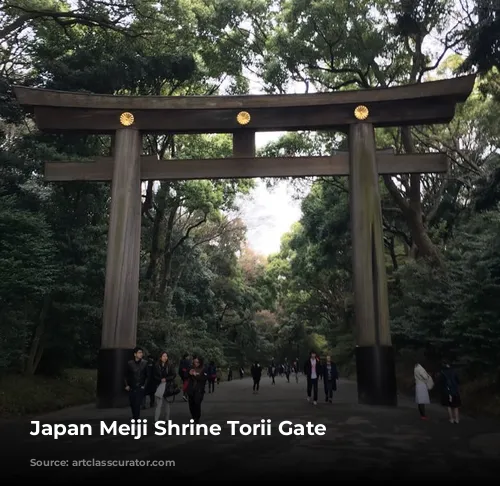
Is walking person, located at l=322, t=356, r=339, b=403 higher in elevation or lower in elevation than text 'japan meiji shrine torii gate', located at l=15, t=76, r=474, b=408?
lower

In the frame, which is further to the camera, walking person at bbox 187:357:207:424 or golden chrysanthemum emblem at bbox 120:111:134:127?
golden chrysanthemum emblem at bbox 120:111:134:127

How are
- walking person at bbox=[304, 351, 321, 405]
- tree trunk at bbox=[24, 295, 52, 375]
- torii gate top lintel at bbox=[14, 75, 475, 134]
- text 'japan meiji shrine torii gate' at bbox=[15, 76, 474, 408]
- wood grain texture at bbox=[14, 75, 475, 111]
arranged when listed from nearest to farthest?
1. text 'japan meiji shrine torii gate' at bbox=[15, 76, 474, 408]
2. wood grain texture at bbox=[14, 75, 475, 111]
3. torii gate top lintel at bbox=[14, 75, 475, 134]
4. walking person at bbox=[304, 351, 321, 405]
5. tree trunk at bbox=[24, 295, 52, 375]

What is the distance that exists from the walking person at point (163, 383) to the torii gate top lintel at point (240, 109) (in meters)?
6.63

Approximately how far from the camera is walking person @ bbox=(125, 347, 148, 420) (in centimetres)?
811

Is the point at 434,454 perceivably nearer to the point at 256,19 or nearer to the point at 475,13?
the point at 475,13

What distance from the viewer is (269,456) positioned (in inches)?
230

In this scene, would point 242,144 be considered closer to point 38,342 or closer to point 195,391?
point 195,391

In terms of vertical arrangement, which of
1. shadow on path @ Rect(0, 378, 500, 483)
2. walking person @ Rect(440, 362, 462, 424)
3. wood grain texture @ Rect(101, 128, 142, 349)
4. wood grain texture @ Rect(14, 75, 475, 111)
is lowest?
shadow on path @ Rect(0, 378, 500, 483)

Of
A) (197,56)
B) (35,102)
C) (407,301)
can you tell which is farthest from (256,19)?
(407,301)

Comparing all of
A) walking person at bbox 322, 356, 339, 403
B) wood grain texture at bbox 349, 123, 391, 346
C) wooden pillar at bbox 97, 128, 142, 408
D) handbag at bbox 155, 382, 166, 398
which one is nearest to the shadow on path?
handbag at bbox 155, 382, 166, 398

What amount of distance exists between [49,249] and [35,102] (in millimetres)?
3942

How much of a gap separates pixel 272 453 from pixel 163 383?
10.1 feet

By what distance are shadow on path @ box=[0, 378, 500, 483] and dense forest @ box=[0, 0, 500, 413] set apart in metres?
3.75

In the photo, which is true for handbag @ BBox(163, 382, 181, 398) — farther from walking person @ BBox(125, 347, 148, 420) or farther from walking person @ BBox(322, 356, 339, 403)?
walking person @ BBox(322, 356, 339, 403)
